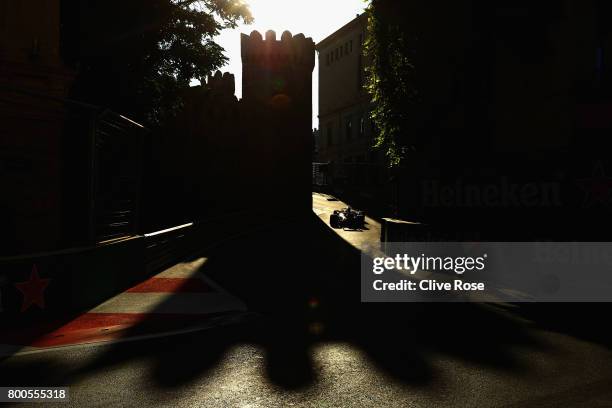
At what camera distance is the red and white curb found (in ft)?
21.6

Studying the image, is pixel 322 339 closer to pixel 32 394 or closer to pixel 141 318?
pixel 141 318

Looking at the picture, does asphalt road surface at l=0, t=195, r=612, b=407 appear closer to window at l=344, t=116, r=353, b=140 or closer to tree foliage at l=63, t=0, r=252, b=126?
tree foliage at l=63, t=0, r=252, b=126

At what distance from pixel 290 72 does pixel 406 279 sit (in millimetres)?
39890

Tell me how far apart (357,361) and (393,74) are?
16.4 metres

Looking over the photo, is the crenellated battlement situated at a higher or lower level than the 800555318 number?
higher

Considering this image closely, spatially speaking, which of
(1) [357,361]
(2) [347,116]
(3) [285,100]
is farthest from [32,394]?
(2) [347,116]

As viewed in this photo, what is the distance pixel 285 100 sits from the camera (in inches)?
1890

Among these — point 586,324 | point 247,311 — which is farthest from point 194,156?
point 586,324

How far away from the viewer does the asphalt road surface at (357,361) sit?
461 cm

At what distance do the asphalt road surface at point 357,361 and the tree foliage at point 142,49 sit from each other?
11849 millimetres

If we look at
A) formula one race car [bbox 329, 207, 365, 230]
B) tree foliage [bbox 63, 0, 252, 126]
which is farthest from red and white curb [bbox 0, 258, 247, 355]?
formula one race car [bbox 329, 207, 365, 230]

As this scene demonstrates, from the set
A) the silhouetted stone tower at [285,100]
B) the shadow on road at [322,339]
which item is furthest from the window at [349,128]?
the shadow on road at [322,339]

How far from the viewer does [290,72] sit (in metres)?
49.0

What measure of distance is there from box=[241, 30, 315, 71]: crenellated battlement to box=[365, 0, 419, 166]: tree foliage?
28.0 m
